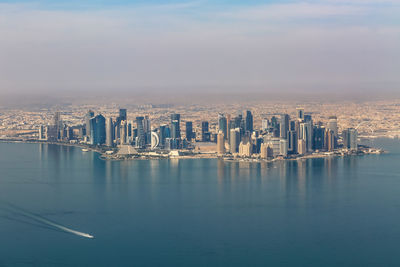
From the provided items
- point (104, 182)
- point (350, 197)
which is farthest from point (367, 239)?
point (104, 182)

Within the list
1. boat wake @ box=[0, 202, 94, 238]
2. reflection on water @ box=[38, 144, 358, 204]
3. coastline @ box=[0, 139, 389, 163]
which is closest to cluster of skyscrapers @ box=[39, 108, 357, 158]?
coastline @ box=[0, 139, 389, 163]

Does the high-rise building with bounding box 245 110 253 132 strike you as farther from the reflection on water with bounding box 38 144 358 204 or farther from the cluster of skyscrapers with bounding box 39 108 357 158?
the reflection on water with bounding box 38 144 358 204

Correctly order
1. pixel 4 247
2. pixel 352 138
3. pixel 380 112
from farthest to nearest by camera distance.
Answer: pixel 380 112, pixel 352 138, pixel 4 247

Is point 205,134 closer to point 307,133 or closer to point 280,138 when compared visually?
point 280,138

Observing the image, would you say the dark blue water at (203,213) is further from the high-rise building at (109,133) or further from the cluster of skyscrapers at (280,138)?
the high-rise building at (109,133)

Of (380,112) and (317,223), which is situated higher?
(380,112)

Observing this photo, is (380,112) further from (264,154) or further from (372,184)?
(372,184)

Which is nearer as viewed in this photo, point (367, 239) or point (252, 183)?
point (367, 239)

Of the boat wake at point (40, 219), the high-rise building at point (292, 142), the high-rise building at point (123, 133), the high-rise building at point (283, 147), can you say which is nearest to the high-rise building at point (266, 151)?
the high-rise building at point (283, 147)
